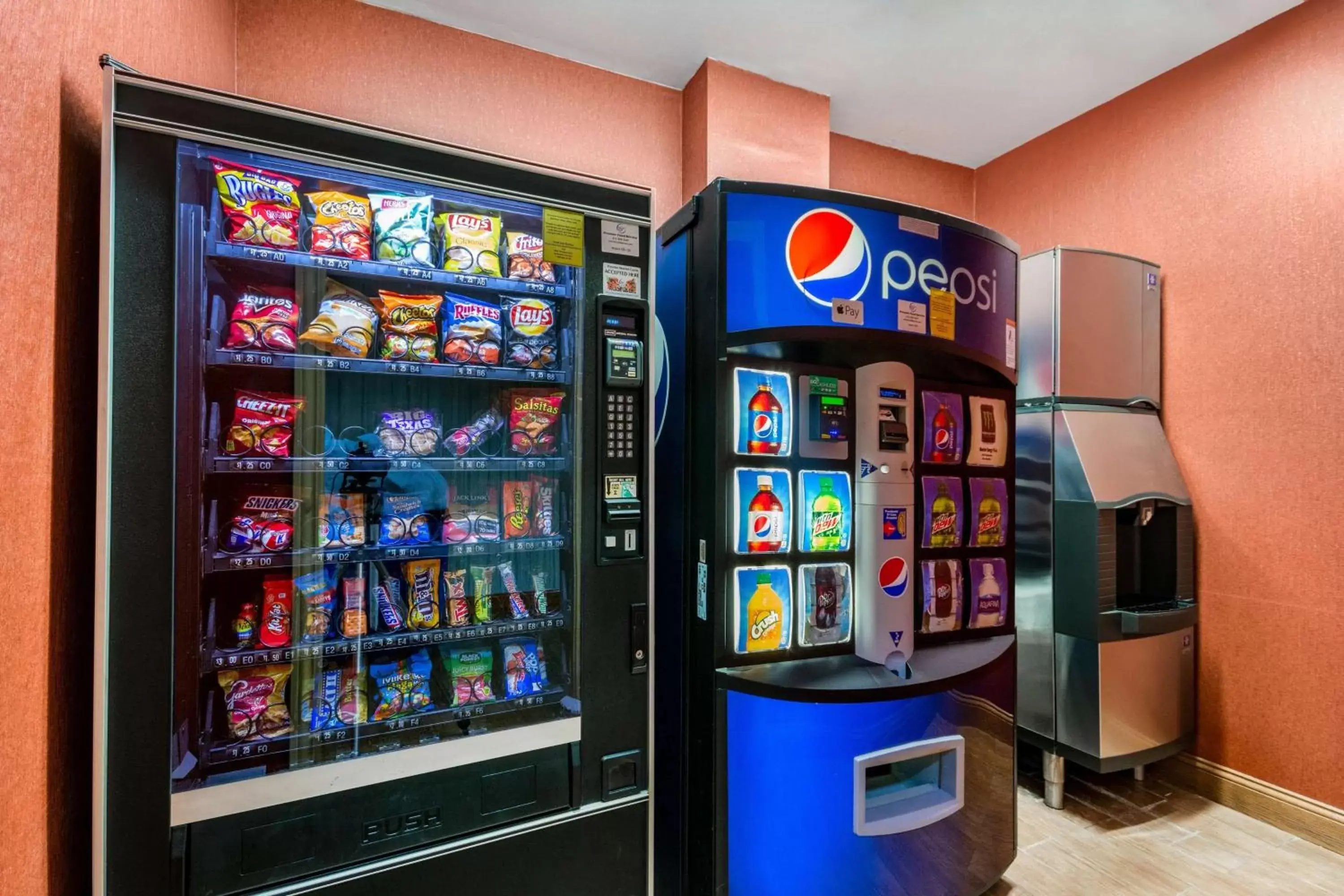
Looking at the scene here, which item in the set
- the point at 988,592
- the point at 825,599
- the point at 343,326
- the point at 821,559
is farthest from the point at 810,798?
the point at 343,326

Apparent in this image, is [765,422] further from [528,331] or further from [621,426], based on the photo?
[528,331]

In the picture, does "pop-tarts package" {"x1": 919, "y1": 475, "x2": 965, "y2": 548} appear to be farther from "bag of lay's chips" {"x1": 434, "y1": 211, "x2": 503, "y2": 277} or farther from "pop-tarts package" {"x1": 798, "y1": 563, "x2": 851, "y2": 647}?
"bag of lay's chips" {"x1": 434, "y1": 211, "x2": 503, "y2": 277}

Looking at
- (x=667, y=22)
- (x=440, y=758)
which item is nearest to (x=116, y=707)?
(x=440, y=758)

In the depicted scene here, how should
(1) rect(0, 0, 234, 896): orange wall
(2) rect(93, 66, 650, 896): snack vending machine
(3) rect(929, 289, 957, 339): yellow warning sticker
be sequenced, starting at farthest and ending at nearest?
(3) rect(929, 289, 957, 339): yellow warning sticker → (2) rect(93, 66, 650, 896): snack vending machine → (1) rect(0, 0, 234, 896): orange wall

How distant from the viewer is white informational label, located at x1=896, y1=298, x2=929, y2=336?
1644mm

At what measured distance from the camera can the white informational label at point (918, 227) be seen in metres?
1.67

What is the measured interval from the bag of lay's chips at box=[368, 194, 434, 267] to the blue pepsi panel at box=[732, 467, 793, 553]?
2.97ft

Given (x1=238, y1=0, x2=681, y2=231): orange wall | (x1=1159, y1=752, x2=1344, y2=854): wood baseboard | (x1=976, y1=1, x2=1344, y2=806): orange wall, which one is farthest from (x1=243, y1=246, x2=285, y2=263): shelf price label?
(x1=1159, y1=752, x2=1344, y2=854): wood baseboard

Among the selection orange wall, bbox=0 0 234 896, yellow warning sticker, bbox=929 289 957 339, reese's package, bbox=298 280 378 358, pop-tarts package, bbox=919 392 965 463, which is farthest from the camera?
pop-tarts package, bbox=919 392 965 463

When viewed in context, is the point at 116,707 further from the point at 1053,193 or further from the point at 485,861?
the point at 1053,193

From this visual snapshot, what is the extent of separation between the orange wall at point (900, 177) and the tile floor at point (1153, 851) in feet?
8.44

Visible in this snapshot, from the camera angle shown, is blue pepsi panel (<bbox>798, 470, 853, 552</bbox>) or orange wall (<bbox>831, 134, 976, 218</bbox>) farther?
orange wall (<bbox>831, 134, 976, 218</bbox>)

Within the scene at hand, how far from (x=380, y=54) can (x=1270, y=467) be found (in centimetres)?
351

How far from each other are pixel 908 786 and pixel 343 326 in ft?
6.14
